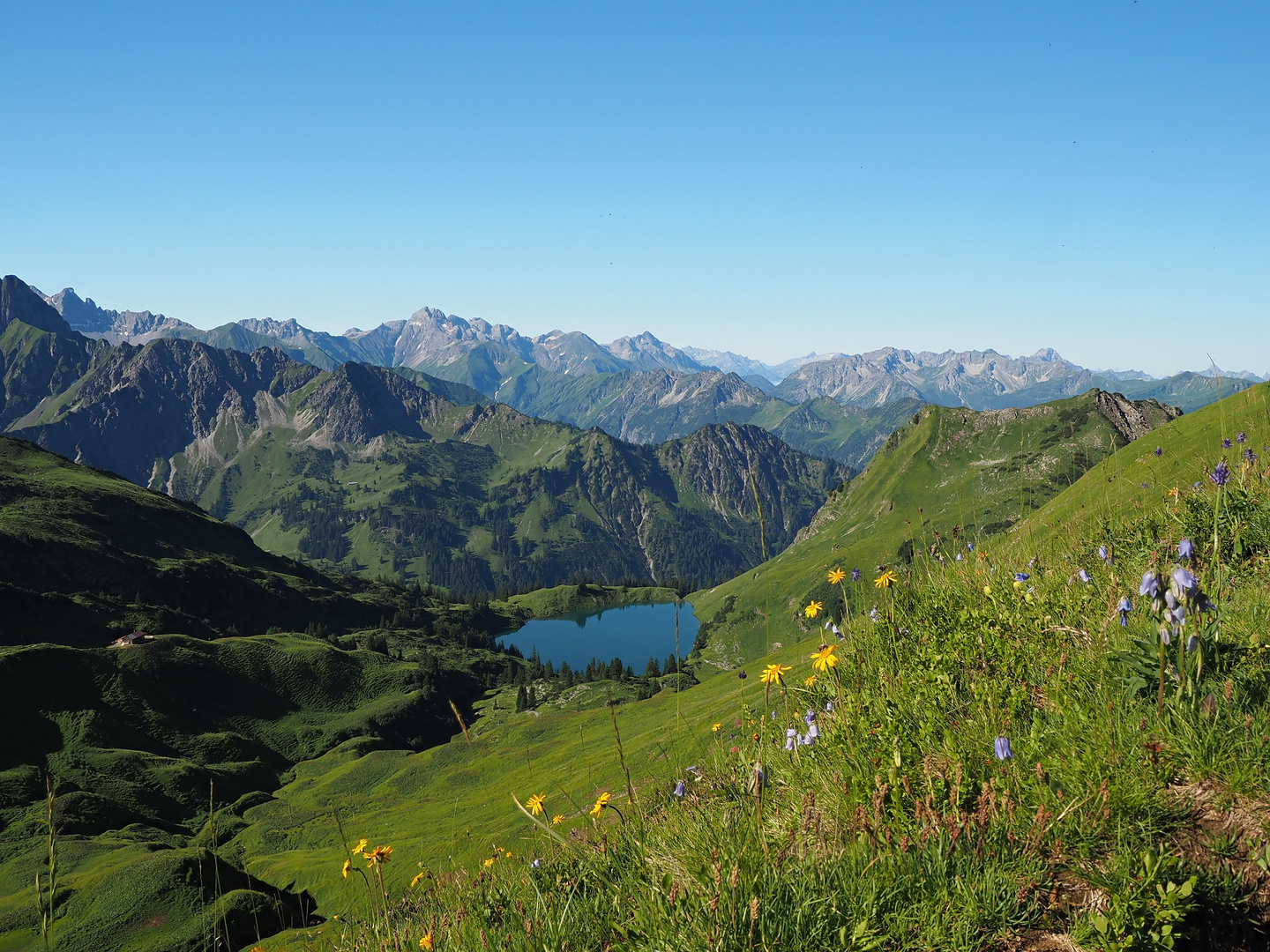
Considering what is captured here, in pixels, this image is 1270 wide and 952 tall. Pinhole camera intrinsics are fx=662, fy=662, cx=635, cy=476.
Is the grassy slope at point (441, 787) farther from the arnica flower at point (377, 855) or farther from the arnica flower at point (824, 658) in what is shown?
the arnica flower at point (824, 658)

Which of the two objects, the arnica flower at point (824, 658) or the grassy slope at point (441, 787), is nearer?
the arnica flower at point (824, 658)

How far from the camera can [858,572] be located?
8250 mm

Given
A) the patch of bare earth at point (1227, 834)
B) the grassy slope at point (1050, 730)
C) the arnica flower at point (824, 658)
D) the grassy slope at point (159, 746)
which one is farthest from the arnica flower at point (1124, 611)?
the grassy slope at point (159, 746)

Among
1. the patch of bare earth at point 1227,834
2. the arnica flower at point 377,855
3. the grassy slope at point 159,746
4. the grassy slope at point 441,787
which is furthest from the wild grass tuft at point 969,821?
the grassy slope at point 159,746

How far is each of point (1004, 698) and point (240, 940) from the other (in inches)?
2026

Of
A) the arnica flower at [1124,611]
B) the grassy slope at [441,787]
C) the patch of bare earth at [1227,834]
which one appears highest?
the arnica flower at [1124,611]

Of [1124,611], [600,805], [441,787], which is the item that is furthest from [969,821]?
[441,787]

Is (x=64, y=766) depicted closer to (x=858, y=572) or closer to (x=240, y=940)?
(x=240, y=940)

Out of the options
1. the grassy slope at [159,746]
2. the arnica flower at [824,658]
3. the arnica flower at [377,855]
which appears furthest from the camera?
the grassy slope at [159,746]

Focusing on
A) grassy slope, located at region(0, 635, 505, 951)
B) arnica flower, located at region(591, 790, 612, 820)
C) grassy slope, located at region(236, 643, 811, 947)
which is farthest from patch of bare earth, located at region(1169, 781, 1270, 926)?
grassy slope, located at region(0, 635, 505, 951)

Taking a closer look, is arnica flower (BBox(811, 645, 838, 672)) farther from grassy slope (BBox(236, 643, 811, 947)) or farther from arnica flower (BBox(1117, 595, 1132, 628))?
grassy slope (BBox(236, 643, 811, 947))

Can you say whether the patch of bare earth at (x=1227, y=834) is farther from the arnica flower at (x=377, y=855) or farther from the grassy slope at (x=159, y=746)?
the grassy slope at (x=159, y=746)

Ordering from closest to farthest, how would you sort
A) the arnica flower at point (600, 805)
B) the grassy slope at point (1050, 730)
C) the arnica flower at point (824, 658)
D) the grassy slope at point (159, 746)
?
the grassy slope at point (1050, 730)
the arnica flower at point (600, 805)
the arnica flower at point (824, 658)
the grassy slope at point (159, 746)

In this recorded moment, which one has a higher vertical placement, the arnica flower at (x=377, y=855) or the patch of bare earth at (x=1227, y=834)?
the patch of bare earth at (x=1227, y=834)
